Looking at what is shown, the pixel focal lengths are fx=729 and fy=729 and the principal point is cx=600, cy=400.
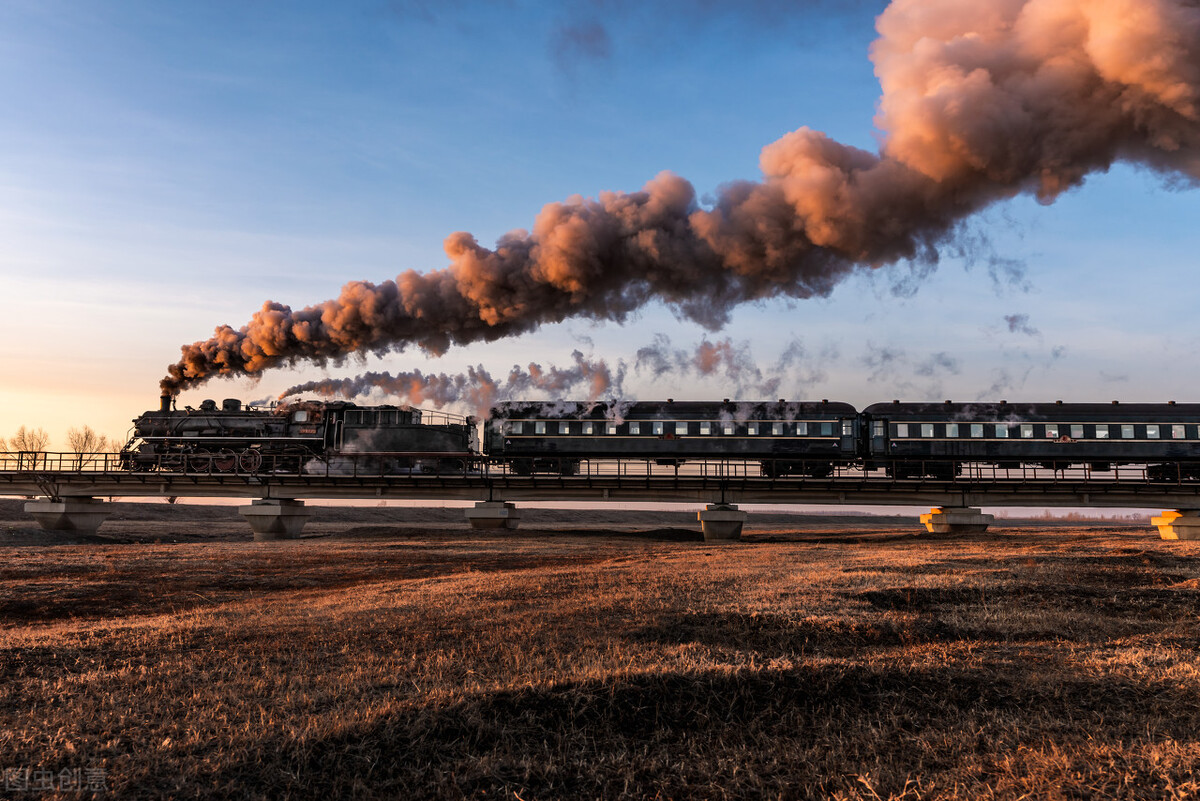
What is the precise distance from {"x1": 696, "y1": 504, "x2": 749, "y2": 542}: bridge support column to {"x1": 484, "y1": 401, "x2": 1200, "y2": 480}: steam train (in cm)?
413

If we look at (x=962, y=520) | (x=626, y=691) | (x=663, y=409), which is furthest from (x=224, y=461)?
(x=962, y=520)

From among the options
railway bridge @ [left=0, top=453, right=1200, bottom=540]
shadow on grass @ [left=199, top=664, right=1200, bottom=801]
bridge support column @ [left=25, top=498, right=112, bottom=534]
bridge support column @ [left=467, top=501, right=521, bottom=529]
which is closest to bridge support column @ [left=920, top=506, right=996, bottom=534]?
railway bridge @ [left=0, top=453, right=1200, bottom=540]

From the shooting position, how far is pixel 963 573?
55.5 ft

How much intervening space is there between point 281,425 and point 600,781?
39294mm

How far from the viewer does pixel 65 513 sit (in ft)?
135

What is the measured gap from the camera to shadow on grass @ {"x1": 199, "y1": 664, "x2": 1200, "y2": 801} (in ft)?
18.1

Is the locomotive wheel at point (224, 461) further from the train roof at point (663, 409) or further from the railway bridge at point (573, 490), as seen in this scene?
the train roof at point (663, 409)

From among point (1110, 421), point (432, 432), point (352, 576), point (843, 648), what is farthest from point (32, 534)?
point (1110, 421)

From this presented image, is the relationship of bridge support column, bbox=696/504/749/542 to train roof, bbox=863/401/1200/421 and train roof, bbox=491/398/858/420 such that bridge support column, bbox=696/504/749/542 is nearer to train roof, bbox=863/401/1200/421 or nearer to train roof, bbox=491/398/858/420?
train roof, bbox=491/398/858/420

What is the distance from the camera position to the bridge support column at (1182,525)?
1465 inches

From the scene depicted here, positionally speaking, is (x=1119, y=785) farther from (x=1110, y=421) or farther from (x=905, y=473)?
(x=1110, y=421)

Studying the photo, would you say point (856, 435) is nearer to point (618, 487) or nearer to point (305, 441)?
point (618, 487)

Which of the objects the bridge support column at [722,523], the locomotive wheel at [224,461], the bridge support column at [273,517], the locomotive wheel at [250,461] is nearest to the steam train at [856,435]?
the bridge support column at [722,523]

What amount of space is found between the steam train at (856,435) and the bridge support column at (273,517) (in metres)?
11.2
